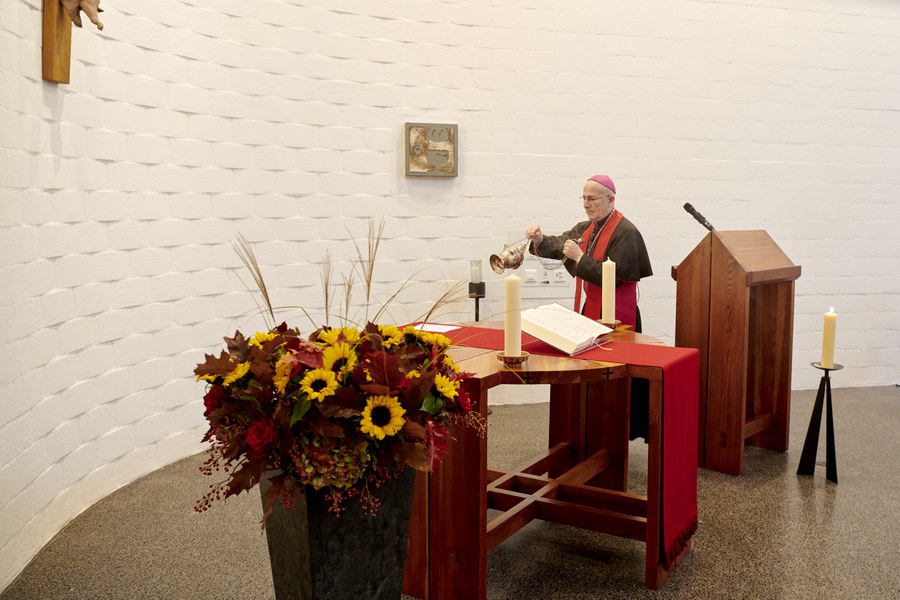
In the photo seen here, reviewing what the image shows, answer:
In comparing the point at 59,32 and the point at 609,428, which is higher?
the point at 59,32

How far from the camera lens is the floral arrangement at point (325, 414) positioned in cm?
149

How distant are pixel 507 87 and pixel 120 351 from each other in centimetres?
268

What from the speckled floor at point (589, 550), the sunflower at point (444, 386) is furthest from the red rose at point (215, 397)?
the speckled floor at point (589, 550)

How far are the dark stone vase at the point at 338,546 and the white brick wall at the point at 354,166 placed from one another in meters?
1.51

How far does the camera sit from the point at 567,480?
3078mm

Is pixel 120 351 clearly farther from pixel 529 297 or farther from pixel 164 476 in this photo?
pixel 529 297

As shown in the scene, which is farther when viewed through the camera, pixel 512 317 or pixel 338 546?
pixel 512 317

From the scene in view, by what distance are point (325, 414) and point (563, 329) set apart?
56.1 inches

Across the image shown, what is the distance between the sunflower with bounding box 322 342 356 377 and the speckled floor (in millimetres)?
1330

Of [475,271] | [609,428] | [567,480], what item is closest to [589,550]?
[567,480]

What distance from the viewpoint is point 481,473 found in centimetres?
239

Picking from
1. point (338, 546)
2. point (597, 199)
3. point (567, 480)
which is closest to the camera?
point (338, 546)

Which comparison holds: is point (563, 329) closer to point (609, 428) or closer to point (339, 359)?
point (609, 428)

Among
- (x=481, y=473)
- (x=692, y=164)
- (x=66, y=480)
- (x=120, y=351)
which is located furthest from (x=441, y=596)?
(x=692, y=164)
